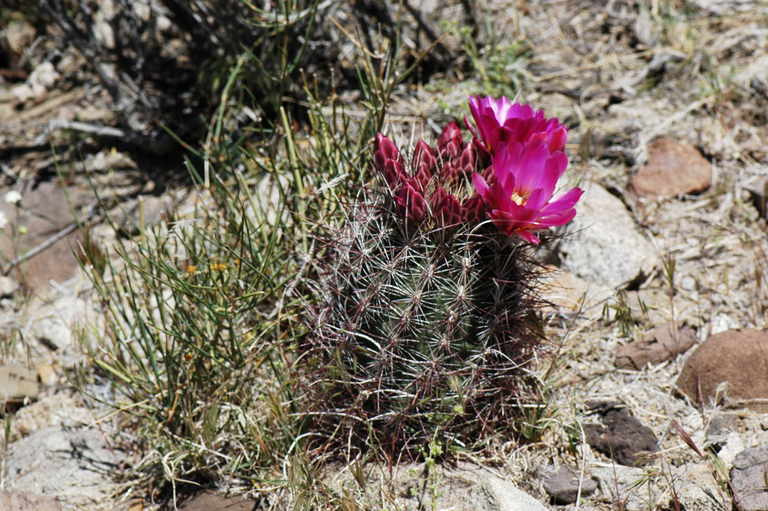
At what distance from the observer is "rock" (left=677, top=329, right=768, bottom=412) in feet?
8.87

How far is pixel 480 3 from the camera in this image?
182 inches

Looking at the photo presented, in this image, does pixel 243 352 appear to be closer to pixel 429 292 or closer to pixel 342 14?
pixel 429 292

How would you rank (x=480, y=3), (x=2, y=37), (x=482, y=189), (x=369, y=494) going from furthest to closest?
(x=2, y=37) → (x=480, y=3) → (x=369, y=494) → (x=482, y=189)

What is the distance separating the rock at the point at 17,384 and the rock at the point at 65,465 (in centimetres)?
21

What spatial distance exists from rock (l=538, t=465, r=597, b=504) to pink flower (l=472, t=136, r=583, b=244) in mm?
856

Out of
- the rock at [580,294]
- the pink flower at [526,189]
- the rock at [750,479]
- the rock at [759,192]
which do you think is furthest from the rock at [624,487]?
the rock at [759,192]

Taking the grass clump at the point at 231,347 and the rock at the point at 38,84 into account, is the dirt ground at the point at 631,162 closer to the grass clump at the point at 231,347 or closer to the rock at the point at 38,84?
the rock at the point at 38,84

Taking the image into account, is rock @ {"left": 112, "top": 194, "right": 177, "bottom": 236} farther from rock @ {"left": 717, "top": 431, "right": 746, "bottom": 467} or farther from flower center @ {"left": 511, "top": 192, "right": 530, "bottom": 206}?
rock @ {"left": 717, "top": 431, "right": 746, "bottom": 467}

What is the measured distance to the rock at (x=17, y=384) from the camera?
10.6ft

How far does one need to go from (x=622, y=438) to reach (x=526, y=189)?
983mm

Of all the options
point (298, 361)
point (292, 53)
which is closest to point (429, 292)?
point (298, 361)

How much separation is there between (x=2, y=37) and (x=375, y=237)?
4374 mm

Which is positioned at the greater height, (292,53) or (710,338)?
(292,53)

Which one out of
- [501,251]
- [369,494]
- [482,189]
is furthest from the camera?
[369,494]
